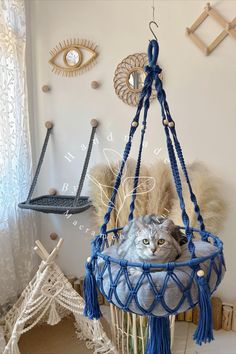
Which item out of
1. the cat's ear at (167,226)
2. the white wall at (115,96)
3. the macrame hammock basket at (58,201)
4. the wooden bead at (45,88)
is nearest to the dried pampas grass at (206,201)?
the white wall at (115,96)

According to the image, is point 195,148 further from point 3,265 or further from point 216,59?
point 3,265

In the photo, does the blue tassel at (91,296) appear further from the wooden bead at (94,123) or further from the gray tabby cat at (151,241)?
the wooden bead at (94,123)

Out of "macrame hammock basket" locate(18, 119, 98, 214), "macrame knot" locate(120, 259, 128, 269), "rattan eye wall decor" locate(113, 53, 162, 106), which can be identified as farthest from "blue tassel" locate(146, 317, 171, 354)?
"rattan eye wall decor" locate(113, 53, 162, 106)

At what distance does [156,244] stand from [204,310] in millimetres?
179

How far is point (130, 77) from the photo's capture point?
1687 mm

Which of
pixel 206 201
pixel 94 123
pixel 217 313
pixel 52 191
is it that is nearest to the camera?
pixel 206 201

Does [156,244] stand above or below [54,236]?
above

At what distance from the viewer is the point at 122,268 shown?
0.73 m

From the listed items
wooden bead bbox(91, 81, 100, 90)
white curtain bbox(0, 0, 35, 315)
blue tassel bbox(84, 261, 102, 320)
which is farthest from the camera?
wooden bead bbox(91, 81, 100, 90)

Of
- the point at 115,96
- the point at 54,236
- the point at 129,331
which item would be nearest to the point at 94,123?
the point at 115,96

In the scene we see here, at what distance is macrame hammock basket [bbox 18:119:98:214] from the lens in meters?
1.58

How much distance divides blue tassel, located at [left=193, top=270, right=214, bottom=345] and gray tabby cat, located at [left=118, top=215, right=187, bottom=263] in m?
0.09

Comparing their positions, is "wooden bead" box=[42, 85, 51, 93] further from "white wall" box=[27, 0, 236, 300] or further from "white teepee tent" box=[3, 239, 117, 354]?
"white teepee tent" box=[3, 239, 117, 354]

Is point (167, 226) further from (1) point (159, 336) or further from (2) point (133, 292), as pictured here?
(1) point (159, 336)
